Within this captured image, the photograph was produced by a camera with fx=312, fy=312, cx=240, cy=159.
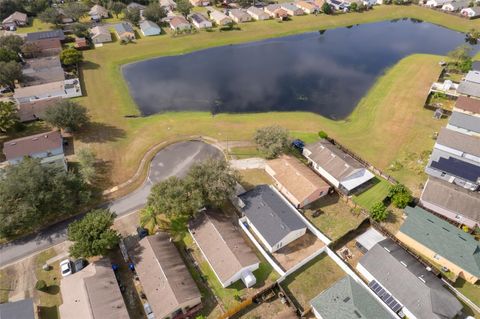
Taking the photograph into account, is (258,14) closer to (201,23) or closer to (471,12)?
(201,23)

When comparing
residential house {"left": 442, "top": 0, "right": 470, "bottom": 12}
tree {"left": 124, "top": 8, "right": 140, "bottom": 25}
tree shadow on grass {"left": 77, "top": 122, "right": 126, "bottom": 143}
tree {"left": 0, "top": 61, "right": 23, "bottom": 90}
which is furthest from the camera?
residential house {"left": 442, "top": 0, "right": 470, "bottom": 12}

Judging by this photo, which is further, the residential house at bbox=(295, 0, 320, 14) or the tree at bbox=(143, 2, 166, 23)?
the residential house at bbox=(295, 0, 320, 14)

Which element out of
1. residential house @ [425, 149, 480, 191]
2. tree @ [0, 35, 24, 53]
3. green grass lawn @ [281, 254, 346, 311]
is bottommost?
green grass lawn @ [281, 254, 346, 311]

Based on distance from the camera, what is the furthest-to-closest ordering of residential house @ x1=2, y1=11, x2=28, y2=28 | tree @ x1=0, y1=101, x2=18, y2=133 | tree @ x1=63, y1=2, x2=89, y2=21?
tree @ x1=63, y1=2, x2=89, y2=21 < residential house @ x1=2, y1=11, x2=28, y2=28 < tree @ x1=0, y1=101, x2=18, y2=133

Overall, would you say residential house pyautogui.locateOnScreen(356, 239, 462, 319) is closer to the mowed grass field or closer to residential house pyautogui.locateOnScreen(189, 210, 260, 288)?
residential house pyautogui.locateOnScreen(189, 210, 260, 288)

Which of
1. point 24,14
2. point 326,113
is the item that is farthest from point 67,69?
point 326,113

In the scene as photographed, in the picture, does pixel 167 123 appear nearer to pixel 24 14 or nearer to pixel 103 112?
pixel 103 112

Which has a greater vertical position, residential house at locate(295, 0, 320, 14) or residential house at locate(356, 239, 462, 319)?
residential house at locate(295, 0, 320, 14)

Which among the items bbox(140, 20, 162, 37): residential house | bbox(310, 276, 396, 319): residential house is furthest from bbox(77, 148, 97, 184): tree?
bbox(140, 20, 162, 37): residential house
